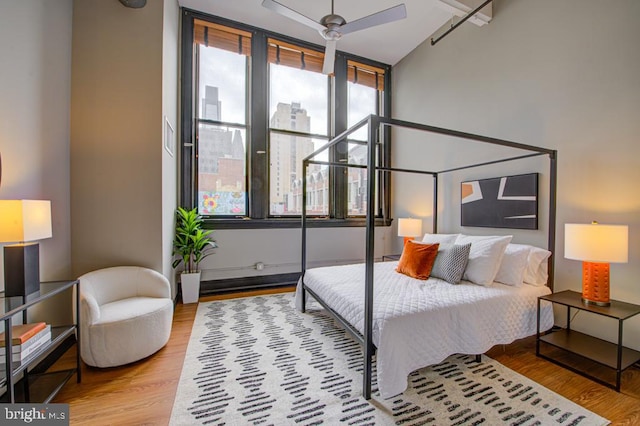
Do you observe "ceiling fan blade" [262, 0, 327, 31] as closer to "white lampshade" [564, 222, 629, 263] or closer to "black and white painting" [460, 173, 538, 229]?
"black and white painting" [460, 173, 538, 229]

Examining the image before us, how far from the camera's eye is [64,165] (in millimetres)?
2191

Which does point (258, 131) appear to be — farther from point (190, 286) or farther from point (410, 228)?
point (410, 228)

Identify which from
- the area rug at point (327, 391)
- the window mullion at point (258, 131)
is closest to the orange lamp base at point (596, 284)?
the area rug at point (327, 391)

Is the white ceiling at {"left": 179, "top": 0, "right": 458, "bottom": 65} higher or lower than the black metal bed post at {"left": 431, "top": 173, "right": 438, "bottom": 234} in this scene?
higher

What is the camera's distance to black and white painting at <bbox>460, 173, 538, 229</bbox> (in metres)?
2.70

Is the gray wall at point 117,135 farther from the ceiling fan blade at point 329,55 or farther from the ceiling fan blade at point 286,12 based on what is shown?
the ceiling fan blade at point 329,55

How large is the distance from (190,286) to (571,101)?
14.3 feet

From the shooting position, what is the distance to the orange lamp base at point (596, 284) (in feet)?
6.42

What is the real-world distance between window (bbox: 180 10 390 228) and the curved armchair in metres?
1.43

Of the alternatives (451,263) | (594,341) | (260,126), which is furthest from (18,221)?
(594,341)

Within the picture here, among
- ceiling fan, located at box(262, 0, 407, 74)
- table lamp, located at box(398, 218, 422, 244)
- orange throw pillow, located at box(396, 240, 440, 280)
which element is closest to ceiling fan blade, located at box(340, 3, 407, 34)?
ceiling fan, located at box(262, 0, 407, 74)

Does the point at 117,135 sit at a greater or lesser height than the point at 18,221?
greater

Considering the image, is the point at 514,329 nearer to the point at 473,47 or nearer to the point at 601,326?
the point at 601,326

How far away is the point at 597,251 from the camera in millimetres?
1866
